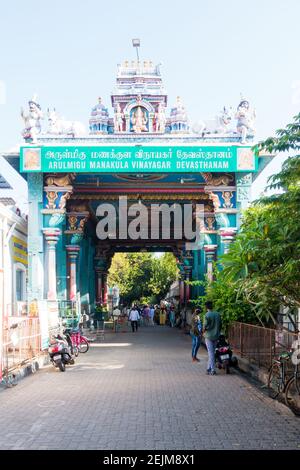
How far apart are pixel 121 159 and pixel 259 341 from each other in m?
9.72

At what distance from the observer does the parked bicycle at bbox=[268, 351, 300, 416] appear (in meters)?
8.67

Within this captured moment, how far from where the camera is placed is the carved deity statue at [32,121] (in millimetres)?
20906

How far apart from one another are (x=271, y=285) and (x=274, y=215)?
0.94 m

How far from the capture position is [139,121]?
856 inches

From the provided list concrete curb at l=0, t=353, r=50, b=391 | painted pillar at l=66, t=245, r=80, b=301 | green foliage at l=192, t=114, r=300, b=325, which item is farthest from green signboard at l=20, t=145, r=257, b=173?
green foliage at l=192, t=114, r=300, b=325

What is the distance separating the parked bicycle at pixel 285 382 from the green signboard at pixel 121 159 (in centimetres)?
1125

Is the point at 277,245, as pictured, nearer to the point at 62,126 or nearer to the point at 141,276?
the point at 62,126

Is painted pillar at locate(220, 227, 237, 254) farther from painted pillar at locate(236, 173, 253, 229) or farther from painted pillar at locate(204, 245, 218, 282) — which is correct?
painted pillar at locate(204, 245, 218, 282)

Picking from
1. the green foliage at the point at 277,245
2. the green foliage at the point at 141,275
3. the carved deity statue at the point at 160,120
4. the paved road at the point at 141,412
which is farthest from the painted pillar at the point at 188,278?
the green foliage at the point at 277,245

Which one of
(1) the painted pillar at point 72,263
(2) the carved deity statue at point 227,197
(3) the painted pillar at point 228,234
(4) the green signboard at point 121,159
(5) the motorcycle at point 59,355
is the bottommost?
(5) the motorcycle at point 59,355

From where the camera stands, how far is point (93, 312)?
32.6 meters

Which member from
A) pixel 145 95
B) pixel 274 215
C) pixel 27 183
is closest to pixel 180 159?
pixel 145 95

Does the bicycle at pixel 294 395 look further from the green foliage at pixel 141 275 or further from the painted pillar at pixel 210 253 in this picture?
the green foliage at pixel 141 275

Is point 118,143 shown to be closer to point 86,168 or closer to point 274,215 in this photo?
point 86,168
